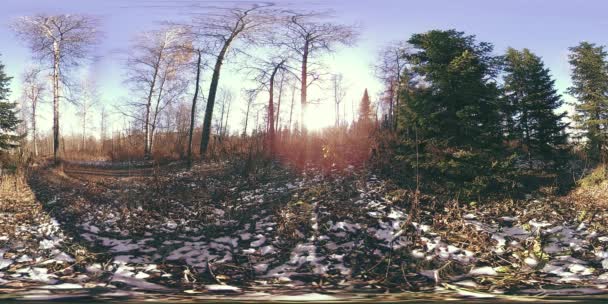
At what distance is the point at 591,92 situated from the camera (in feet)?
39.6

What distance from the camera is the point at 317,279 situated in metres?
4.14

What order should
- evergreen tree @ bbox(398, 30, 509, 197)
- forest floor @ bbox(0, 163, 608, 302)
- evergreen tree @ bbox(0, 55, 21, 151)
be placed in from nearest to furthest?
forest floor @ bbox(0, 163, 608, 302)
evergreen tree @ bbox(398, 30, 509, 197)
evergreen tree @ bbox(0, 55, 21, 151)

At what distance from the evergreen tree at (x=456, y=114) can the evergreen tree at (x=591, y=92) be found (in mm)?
6928

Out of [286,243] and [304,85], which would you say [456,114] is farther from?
[304,85]

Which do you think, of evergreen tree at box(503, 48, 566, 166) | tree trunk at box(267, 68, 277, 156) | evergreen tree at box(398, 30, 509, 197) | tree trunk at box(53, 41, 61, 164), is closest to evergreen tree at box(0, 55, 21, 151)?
tree trunk at box(53, 41, 61, 164)

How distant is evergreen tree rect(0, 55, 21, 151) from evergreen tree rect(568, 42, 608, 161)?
56.9 feet

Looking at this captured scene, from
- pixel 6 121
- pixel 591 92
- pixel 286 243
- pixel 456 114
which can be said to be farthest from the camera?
pixel 591 92

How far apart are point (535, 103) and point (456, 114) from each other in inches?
189

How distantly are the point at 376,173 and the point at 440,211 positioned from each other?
7.28ft

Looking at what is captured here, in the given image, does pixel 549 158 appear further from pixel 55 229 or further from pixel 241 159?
pixel 55 229

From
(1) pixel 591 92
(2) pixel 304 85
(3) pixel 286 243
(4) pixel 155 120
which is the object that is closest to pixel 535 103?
(1) pixel 591 92

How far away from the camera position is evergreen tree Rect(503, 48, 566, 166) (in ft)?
31.9

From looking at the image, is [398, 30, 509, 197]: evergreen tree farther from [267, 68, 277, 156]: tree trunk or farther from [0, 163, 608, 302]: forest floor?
[267, 68, 277, 156]: tree trunk

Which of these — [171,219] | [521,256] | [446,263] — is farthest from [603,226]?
[171,219]
